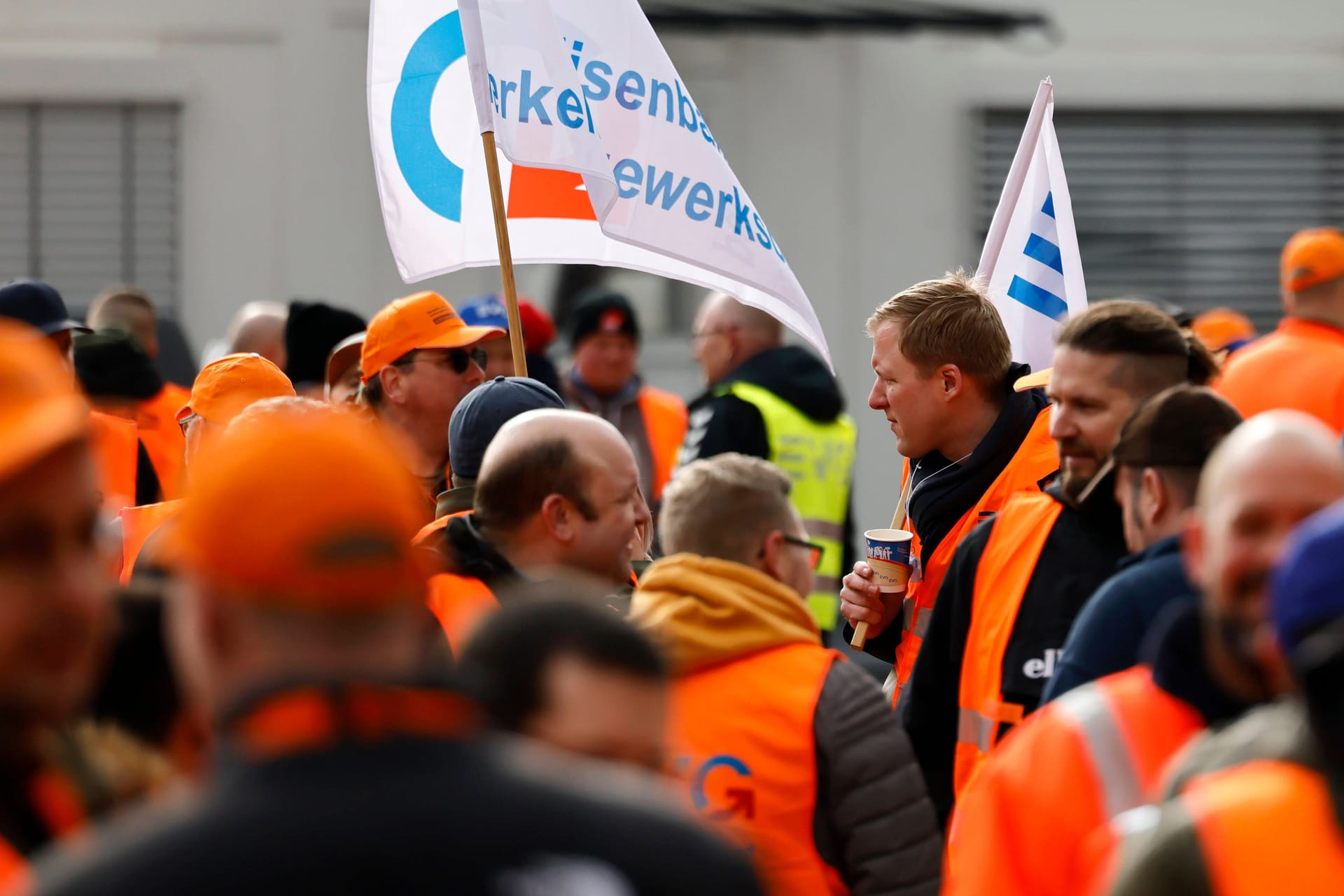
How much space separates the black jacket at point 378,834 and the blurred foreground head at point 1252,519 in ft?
3.01

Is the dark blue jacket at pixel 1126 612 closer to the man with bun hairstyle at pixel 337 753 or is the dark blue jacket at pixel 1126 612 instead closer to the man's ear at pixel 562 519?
the man's ear at pixel 562 519

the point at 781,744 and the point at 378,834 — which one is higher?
the point at 378,834

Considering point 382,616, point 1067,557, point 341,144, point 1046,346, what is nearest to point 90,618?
point 382,616

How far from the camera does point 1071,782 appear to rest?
241cm

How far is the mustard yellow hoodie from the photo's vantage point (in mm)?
2965

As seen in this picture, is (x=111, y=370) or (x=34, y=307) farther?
(x=111, y=370)

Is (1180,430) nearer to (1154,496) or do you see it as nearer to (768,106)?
(1154,496)

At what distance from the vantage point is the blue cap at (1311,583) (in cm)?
172

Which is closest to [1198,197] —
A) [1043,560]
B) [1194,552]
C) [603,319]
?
[603,319]

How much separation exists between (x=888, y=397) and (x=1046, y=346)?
846 mm

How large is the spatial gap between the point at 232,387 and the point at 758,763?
7.23 ft

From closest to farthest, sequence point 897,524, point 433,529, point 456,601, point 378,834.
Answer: point 378,834 → point 456,601 → point 433,529 → point 897,524

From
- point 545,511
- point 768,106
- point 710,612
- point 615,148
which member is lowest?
point 710,612

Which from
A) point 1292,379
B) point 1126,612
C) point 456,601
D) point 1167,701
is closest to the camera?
point 1167,701
